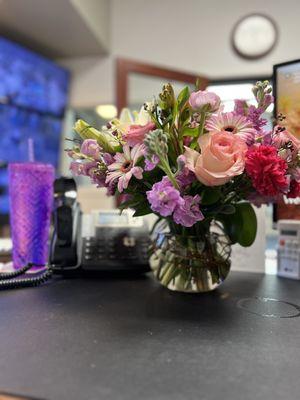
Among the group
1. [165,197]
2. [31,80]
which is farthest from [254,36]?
[165,197]

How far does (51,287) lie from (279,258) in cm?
54

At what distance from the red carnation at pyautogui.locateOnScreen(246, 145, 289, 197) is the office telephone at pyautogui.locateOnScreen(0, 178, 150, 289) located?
34cm

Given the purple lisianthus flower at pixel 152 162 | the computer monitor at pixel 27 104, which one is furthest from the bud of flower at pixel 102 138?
the computer monitor at pixel 27 104

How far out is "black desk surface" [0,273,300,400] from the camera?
36 centimetres

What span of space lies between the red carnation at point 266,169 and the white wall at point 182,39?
7.78 ft

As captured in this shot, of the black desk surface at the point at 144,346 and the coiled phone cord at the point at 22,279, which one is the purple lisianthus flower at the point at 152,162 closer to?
the black desk surface at the point at 144,346

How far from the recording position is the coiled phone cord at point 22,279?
0.71 metres

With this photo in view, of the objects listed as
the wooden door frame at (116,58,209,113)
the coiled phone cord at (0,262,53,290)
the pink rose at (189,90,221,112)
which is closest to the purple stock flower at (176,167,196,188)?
the pink rose at (189,90,221,112)

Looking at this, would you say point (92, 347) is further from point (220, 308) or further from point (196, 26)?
point (196, 26)

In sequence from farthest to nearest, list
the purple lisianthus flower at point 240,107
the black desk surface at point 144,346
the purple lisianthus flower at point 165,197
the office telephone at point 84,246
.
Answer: the office telephone at point 84,246 → the purple lisianthus flower at point 240,107 → the purple lisianthus flower at point 165,197 → the black desk surface at point 144,346

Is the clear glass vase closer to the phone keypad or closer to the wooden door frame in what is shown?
the phone keypad

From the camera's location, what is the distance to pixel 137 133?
2.05 feet

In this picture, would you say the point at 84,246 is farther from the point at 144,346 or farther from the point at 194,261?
the point at 144,346

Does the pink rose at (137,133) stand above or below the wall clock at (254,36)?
below
